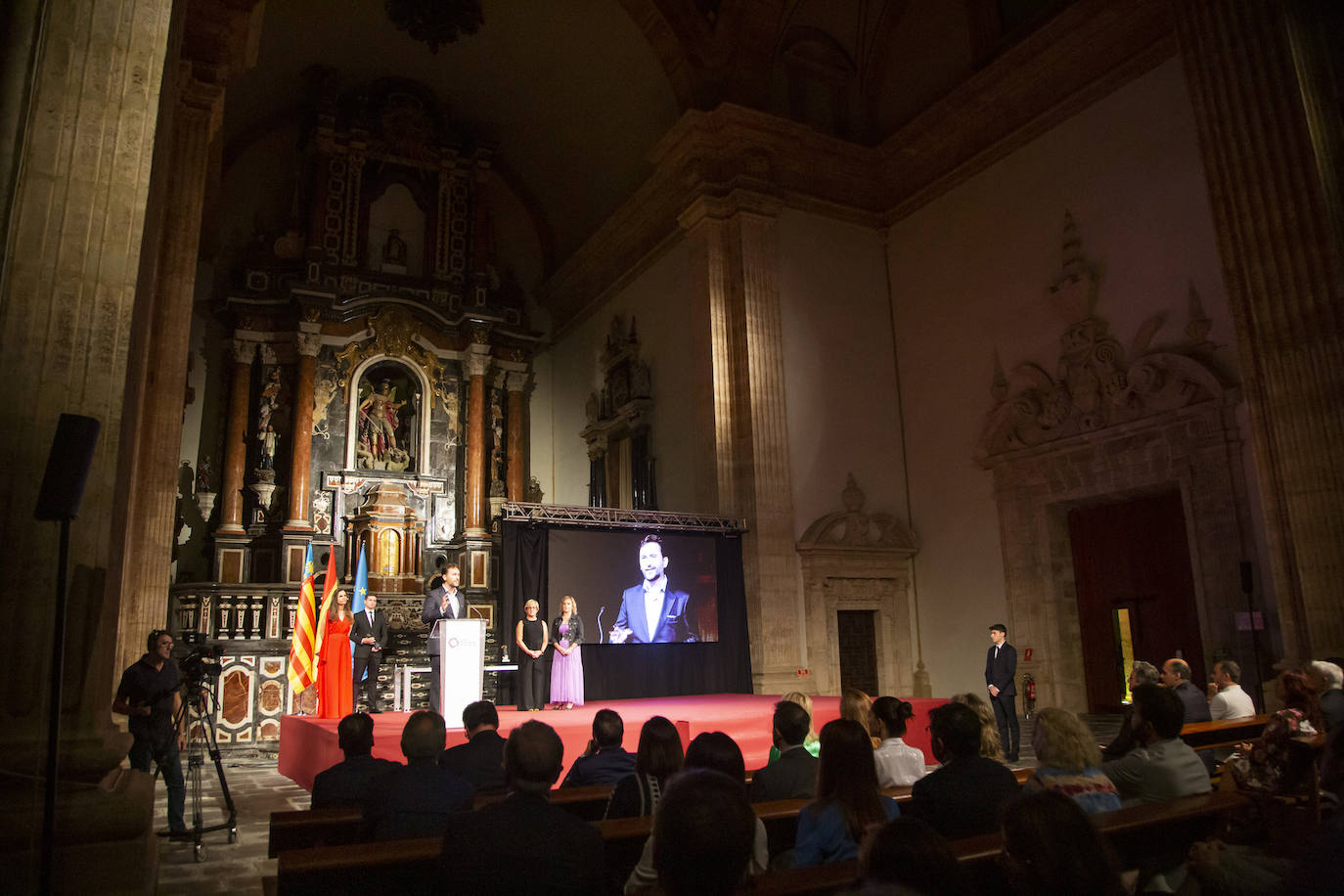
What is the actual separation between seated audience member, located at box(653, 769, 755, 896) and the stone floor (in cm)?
376

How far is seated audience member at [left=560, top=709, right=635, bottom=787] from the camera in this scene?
4069mm

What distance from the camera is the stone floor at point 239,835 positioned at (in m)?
4.71

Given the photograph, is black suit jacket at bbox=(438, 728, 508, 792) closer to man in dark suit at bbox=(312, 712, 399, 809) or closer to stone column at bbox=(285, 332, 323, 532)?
man in dark suit at bbox=(312, 712, 399, 809)

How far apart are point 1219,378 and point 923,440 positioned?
461 cm

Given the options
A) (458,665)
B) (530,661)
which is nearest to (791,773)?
(458,665)

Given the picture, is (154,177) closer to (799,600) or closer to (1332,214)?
(1332,214)

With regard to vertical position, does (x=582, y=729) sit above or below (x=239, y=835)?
above

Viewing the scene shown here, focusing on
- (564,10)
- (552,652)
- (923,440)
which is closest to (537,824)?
(552,652)

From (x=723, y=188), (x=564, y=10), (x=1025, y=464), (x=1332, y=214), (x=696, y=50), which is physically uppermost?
(x=564, y=10)

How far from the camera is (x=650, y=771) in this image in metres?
3.30

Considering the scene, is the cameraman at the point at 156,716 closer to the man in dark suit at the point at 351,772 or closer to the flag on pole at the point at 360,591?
the man in dark suit at the point at 351,772

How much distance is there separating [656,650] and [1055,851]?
1056 centimetres

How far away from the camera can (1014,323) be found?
1205 centimetres

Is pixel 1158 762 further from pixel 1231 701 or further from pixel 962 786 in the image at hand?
pixel 1231 701
